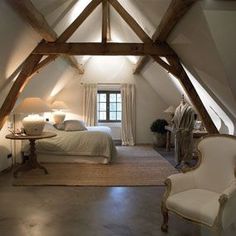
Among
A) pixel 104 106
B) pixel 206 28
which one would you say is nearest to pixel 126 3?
pixel 206 28

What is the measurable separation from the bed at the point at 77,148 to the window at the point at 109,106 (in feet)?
9.58

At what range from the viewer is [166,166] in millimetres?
5820

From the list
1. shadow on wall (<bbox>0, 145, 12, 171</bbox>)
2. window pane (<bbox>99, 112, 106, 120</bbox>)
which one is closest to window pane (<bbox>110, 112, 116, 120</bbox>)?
window pane (<bbox>99, 112, 106, 120</bbox>)

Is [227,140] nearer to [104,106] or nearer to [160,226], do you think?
[160,226]

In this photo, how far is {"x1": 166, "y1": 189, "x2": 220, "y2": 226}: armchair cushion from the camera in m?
2.46

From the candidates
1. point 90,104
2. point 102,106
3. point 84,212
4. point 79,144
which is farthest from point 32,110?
point 102,106

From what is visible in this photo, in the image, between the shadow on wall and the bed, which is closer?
the shadow on wall

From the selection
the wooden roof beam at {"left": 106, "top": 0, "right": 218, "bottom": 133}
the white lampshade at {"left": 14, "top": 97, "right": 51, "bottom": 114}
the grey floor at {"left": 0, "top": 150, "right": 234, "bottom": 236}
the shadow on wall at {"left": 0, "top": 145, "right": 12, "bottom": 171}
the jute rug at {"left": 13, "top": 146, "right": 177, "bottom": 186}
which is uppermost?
the wooden roof beam at {"left": 106, "top": 0, "right": 218, "bottom": 133}

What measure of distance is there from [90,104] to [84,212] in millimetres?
5428

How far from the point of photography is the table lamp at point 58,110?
776cm

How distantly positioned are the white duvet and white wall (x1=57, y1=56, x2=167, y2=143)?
112 inches

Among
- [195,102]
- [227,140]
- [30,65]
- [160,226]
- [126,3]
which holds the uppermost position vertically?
[126,3]

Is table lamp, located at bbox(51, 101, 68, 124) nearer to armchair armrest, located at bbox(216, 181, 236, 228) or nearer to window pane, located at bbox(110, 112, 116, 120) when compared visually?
window pane, located at bbox(110, 112, 116, 120)

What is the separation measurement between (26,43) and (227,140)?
3297 millimetres
